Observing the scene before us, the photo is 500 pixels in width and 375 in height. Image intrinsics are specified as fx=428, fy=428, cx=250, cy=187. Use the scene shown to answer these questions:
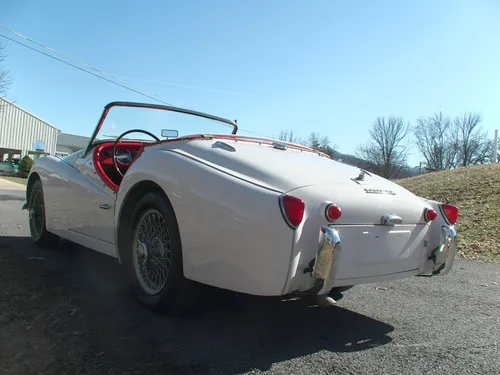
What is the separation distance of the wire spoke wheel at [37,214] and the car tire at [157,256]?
2.29m

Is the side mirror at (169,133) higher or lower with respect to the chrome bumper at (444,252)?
higher

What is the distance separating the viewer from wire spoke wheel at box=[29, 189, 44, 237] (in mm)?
5137

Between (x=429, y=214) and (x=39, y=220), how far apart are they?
4396 millimetres

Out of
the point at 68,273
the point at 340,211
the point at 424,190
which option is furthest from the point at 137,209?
the point at 424,190

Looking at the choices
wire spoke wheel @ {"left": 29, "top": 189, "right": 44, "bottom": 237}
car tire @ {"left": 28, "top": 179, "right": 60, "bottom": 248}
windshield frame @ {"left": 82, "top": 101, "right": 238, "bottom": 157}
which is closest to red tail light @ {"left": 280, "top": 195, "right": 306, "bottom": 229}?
windshield frame @ {"left": 82, "top": 101, "right": 238, "bottom": 157}

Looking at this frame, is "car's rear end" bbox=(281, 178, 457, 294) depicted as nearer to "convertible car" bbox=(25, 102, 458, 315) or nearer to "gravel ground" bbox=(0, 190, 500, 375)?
"convertible car" bbox=(25, 102, 458, 315)

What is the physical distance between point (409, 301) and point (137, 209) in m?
2.50

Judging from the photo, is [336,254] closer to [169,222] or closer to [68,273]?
[169,222]

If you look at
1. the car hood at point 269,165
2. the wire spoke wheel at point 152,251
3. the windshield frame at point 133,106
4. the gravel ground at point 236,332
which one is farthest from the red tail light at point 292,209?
the windshield frame at point 133,106

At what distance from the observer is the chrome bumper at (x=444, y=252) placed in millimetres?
3078

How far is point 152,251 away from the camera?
3.17 meters

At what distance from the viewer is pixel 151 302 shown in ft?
10.0

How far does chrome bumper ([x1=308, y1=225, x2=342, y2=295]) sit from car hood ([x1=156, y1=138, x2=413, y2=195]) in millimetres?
385

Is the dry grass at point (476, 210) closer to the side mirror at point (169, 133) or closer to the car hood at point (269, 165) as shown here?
the car hood at point (269, 165)
